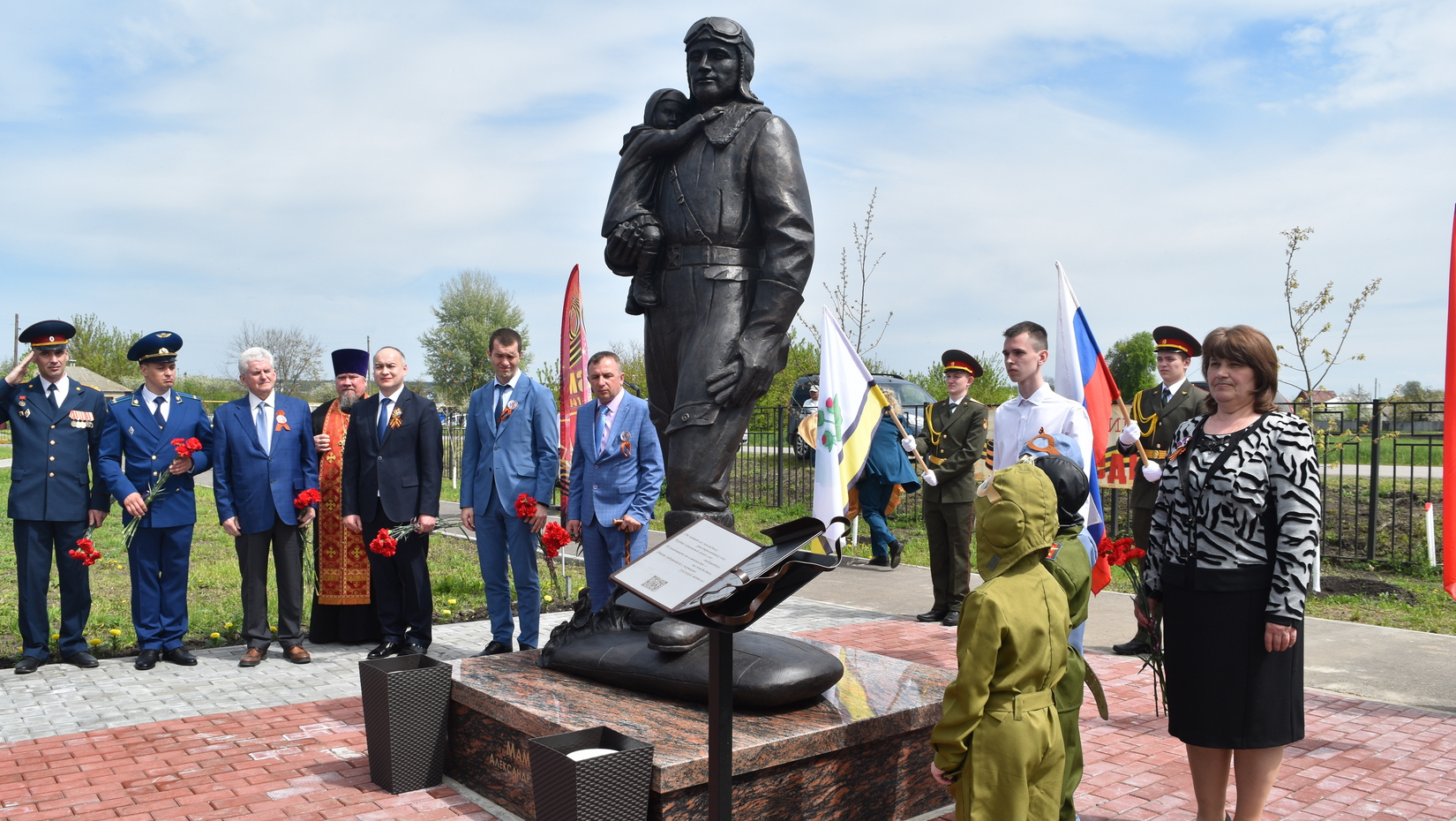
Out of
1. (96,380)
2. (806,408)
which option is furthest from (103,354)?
(806,408)

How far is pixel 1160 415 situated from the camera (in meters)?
6.96

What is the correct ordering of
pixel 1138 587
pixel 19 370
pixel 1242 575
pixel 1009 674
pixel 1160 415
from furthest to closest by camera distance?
pixel 1160 415 < pixel 19 370 < pixel 1138 587 < pixel 1242 575 < pixel 1009 674

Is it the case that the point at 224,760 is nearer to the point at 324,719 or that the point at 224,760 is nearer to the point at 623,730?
the point at 324,719

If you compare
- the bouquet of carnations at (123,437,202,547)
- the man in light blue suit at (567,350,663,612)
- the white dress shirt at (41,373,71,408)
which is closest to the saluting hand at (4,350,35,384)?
the white dress shirt at (41,373,71,408)

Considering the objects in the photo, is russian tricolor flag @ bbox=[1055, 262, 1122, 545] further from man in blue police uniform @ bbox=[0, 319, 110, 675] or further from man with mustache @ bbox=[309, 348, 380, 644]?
man in blue police uniform @ bbox=[0, 319, 110, 675]

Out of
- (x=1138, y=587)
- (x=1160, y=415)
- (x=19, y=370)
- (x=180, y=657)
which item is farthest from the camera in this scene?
(x=1160, y=415)

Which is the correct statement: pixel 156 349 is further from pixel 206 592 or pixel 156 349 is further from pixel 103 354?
pixel 103 354

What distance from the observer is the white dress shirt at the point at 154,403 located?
22.0 feet

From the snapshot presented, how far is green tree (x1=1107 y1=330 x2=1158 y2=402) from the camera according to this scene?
34.0 m

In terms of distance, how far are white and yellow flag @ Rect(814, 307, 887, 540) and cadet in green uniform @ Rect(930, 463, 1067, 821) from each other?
195 inches

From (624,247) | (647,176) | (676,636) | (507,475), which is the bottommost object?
(676,636)

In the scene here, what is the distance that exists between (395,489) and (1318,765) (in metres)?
5.26

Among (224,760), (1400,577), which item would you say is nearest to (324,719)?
(224,760)

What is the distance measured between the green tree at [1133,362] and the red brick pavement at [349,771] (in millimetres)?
30144
